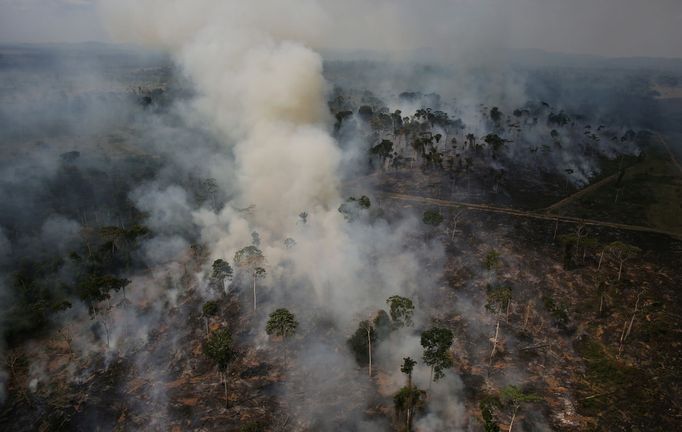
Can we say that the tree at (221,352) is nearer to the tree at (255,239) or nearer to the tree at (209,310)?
the tree at (209,310)

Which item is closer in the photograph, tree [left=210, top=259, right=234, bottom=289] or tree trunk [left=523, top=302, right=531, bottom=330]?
tree trunk [left=523, top=302, right=531, bottom=330]

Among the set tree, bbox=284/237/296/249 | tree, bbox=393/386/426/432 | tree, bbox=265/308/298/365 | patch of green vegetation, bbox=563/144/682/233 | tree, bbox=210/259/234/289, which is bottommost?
tree, bbox=393/386/426/432

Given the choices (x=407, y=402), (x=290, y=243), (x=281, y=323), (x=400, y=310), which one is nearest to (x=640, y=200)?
(x=400, y=310)

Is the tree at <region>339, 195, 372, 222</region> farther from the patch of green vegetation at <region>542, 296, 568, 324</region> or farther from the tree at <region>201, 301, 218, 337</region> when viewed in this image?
the patch of green vegetation at <region>542, 296, 568, 324</region>

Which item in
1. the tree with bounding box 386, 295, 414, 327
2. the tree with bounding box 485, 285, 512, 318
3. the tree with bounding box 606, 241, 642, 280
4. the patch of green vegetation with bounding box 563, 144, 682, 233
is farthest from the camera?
the patch of green vegetation with bounding box 563, 144, 682, 233

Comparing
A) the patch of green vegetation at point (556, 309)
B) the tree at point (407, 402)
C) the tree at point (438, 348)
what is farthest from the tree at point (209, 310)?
the patch of green vegetation at point (556, 309)

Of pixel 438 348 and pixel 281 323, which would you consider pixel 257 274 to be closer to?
pixel 281 323

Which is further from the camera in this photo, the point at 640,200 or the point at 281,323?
the point at 640,200

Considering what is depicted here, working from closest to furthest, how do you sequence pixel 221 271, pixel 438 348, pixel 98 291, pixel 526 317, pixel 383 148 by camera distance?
pixel 438 348 < pixel 526 317 < pixel 98 291 < pixel 221 271 < pixel 383 148

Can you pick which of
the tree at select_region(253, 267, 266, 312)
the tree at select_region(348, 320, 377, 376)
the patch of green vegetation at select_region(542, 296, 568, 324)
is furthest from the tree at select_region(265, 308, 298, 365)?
the patch of green vegetation at select_region(542, 296, 568, 324)
